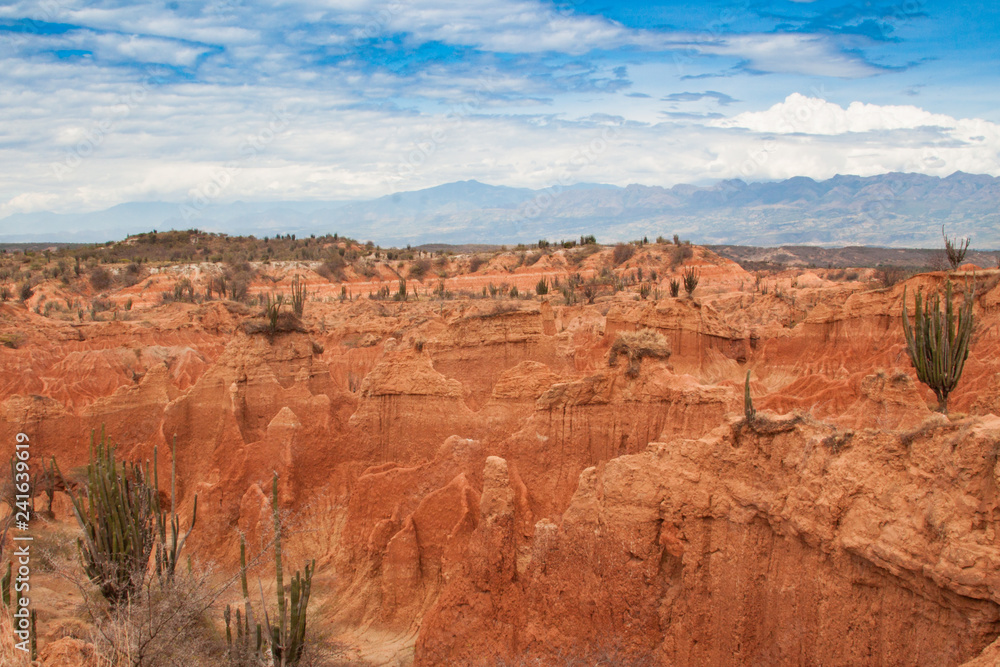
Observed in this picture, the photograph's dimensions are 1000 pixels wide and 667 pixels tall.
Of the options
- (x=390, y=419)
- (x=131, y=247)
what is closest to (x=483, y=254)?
(x=131, y=247)

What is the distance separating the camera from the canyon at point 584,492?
6480 mm

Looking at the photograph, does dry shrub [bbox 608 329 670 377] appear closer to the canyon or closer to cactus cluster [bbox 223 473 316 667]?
the canyon

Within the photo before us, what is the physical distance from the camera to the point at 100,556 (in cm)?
1006

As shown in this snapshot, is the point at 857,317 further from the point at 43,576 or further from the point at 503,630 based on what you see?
the point at 43,576

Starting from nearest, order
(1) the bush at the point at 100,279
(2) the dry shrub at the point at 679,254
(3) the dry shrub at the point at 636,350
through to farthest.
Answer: (3) the dry shrub at the point at 636,350 → (1) the bush at the point at 100,279 → (2) the dry shrub at the point at 679,254

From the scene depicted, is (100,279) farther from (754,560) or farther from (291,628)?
(754,560)

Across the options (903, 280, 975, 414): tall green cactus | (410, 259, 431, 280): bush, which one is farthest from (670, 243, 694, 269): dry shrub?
(903, 280, 975, 414): tall green cactus

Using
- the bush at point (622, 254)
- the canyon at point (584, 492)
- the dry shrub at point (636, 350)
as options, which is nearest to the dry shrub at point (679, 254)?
the bush at point (622, 254)

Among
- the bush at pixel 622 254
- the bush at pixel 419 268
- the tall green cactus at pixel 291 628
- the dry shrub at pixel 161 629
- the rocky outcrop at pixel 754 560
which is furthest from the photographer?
the bush at pixel 419 268

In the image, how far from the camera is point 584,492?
889 cm

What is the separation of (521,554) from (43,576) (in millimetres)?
7919

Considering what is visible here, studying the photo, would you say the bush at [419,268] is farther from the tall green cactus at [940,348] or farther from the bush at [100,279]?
the tall green cactus at [940,348]

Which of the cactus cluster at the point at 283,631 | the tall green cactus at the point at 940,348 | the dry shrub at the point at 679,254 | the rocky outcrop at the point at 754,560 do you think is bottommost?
the cactus cluster at the point at 283,631

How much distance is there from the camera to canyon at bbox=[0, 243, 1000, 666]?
255 inches
